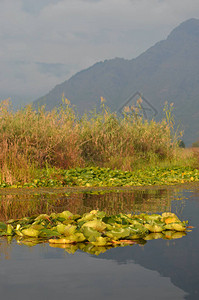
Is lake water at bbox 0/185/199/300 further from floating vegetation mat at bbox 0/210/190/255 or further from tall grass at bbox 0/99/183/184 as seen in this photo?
tall grass at bbox 0/99/183/184

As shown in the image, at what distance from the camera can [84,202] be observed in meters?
9.73

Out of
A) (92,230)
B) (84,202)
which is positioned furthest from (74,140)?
(92,230)

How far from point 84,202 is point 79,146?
8.22 m

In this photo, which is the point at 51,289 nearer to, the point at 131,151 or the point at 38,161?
the point at 38,161

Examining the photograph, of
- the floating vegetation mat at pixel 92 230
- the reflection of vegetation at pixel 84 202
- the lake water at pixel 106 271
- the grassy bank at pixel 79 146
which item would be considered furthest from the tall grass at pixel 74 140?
the lake water at pixel 106 271

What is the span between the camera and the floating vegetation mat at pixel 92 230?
18.7 ft

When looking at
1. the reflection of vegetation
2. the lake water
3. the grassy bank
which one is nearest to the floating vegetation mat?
the lake water

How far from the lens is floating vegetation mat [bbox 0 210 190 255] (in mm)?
5695

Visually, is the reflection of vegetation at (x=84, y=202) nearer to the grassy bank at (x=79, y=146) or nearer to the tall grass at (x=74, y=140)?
the grassy bank at (x=79, y=146)

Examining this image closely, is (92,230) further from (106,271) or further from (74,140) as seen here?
(74,140)

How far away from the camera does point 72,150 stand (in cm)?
1573

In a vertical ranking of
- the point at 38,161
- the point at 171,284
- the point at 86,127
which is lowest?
the point at 171,284

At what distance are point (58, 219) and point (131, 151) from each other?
11975mm

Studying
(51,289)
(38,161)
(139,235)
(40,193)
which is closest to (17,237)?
(139,235)
